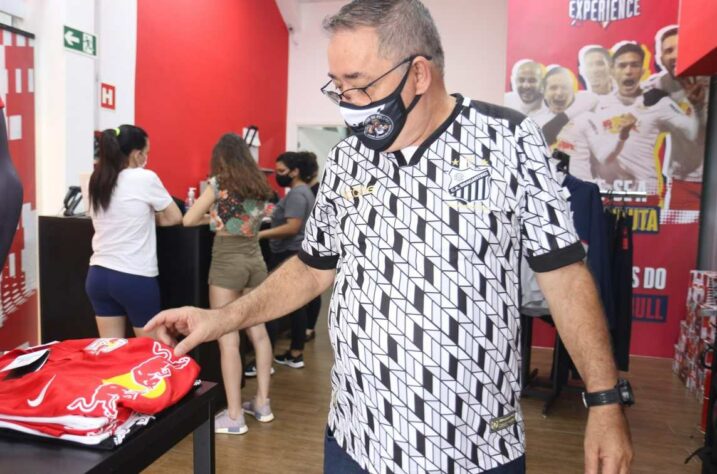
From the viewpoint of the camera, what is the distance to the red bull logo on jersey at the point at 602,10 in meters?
4.73

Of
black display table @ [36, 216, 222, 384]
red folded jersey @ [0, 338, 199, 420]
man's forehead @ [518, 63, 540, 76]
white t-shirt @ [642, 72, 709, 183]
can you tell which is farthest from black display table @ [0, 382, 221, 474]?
white t-shirt @ [642, 72, 709, 183]

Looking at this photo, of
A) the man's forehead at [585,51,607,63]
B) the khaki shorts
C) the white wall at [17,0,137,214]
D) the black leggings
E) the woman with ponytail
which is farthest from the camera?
the man's forehead at [585,51,607,63]

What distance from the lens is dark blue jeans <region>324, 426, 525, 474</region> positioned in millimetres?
1127

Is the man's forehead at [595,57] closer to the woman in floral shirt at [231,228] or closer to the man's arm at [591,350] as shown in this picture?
the woman in floral shirt at [231,228]

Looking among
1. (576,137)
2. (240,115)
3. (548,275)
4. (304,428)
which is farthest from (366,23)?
(240,115)

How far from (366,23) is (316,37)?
21.8ft

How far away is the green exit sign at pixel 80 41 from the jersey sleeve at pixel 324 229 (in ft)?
10.9

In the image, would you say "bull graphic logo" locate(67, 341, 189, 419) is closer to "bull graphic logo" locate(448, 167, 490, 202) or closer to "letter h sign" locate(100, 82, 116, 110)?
"bull graphic logo" locate(448, 167, 490, 202)

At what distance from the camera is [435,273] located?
1.09m

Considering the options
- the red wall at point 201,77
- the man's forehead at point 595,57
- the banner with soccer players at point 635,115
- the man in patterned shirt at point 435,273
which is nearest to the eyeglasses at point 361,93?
the man in patterned shirt at point 435,273

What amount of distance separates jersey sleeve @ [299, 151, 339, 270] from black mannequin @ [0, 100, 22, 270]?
0.61 meters

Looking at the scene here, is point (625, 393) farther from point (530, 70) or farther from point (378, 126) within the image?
point (530, 70)

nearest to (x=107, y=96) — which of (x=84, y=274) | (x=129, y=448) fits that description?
(x=84, y=274)

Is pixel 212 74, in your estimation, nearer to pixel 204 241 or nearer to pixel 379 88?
pixel 204 241
